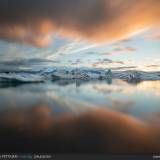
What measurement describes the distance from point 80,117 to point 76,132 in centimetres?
8

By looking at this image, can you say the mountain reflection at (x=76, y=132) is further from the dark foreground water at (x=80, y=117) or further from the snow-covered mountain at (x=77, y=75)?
the snow-covered mountain at (x=77, y=75)

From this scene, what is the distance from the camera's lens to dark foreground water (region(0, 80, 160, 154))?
1.42 meters

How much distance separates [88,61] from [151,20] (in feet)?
1.33

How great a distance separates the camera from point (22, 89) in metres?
1.50

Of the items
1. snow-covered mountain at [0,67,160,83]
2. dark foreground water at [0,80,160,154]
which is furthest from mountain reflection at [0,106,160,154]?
snow-covered mountain at [0,67,160,83]

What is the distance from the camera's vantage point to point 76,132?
1449 millimetres

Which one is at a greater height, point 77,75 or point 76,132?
point 77,75

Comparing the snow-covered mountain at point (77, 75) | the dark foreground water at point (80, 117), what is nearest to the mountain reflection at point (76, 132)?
the dark foreground water at point (80, 117)

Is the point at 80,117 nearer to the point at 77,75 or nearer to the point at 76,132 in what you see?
the point at 76,132

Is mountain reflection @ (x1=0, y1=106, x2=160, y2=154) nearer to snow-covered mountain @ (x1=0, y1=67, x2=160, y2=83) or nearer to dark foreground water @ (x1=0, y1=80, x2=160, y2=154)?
dark foreground water @ (x1=0, y1=80, x2=160, y2=154)

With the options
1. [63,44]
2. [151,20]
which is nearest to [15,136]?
[63,44]

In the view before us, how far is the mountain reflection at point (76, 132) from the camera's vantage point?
1411 millimetres

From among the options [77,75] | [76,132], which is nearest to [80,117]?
[76,132]

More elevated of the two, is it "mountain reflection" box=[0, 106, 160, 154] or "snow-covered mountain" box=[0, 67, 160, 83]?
"snow-covered mountain" box=[0, 67, 160, 83]
